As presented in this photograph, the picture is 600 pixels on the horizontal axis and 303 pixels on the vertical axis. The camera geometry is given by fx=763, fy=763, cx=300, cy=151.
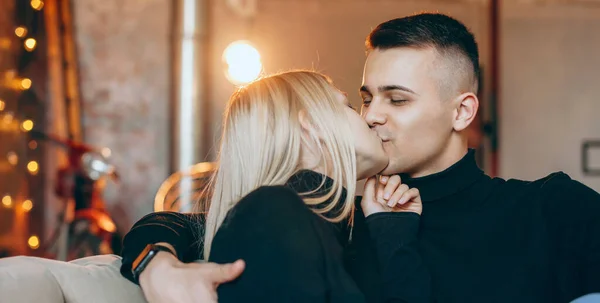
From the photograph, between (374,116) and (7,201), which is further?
(7,201)

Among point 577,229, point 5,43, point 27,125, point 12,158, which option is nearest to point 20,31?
point 5,43

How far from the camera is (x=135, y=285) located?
1.39m

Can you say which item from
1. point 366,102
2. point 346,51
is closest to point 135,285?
point 366,102

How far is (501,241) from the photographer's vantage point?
1607 mm

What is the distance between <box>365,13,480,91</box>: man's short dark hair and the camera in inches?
71.4

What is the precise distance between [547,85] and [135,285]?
450cm

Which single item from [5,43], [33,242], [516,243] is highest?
[5,43]

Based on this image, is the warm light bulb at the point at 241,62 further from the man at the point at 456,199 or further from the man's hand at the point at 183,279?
the man's hand at the point at 183,279

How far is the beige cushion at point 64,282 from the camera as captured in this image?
1180 millimetres

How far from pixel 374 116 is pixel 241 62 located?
10.6 ft

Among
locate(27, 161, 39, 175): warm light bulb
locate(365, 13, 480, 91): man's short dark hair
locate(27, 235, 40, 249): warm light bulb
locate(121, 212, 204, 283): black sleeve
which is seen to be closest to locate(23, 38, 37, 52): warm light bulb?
locate(27, 161, 39, 175): warm light bulb

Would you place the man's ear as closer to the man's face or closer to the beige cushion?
the man's face

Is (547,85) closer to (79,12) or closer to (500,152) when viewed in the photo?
(500,152)

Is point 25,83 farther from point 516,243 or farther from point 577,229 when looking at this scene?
point 577,229
